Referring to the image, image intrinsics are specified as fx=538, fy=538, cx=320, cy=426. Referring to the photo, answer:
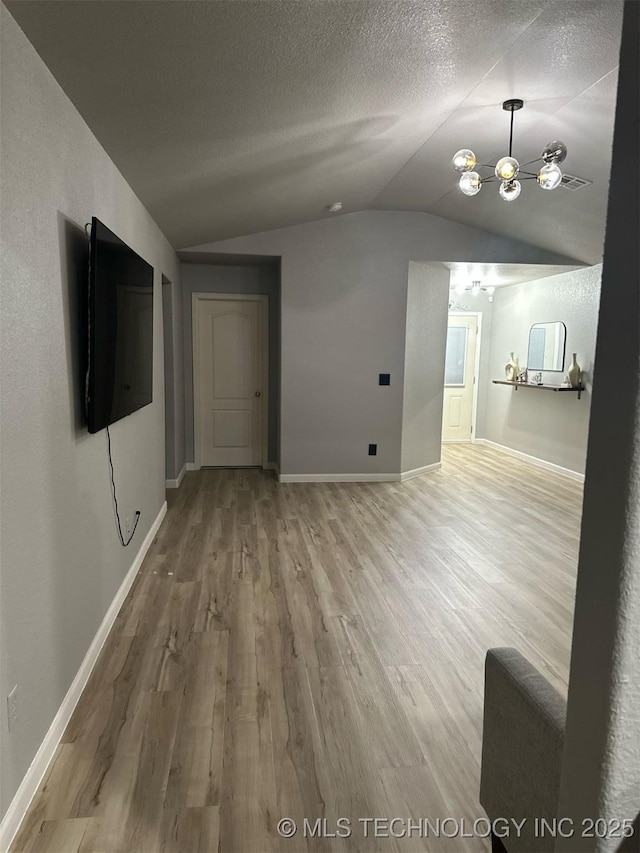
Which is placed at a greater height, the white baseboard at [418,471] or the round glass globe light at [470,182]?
the round glass globe light at [470,182]

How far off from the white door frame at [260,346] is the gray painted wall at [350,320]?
2.39 feet

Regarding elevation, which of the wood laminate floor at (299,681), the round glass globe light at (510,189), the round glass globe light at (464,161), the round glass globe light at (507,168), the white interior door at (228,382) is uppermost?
the round glass globe light at (464,161)

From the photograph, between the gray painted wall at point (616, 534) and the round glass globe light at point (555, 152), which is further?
the round glass globe light at point (555, 152)

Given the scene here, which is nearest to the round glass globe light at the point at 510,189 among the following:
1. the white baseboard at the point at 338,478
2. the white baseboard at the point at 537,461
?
the white baseboard at the point at 338,478

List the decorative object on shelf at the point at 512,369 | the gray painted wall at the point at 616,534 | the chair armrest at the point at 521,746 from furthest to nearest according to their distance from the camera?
the decorative object on shelf at the point at 512,369, the chair armrest at the point at 521,746, the gray painted wall at the point at 616,534

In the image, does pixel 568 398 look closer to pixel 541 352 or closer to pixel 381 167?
pixel 541 352

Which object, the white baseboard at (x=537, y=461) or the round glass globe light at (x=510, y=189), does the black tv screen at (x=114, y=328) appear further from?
the white baseboard at (x=537, y=461)

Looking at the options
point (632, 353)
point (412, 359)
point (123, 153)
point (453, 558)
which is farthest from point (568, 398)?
point (632, 353)

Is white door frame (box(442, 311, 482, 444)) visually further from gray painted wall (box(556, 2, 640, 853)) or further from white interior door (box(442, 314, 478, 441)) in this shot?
gray painted wall (box(556, 2, 640, 853))

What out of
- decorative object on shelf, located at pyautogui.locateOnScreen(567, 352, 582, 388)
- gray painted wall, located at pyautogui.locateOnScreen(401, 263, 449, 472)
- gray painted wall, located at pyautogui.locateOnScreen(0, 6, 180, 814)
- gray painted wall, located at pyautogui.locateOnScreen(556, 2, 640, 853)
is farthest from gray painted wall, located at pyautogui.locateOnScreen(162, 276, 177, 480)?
gray painted wall, located at pyautogui.locateOnScreen(556, 2, 640, 853)

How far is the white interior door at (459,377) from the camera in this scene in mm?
8258

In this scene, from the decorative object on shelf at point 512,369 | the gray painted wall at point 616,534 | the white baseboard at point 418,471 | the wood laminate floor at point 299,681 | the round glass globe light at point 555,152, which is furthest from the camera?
the decorative object on shelf at point 512,369

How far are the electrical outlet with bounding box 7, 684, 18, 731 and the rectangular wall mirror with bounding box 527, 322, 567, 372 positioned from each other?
6410mm

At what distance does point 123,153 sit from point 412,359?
3873 mm
